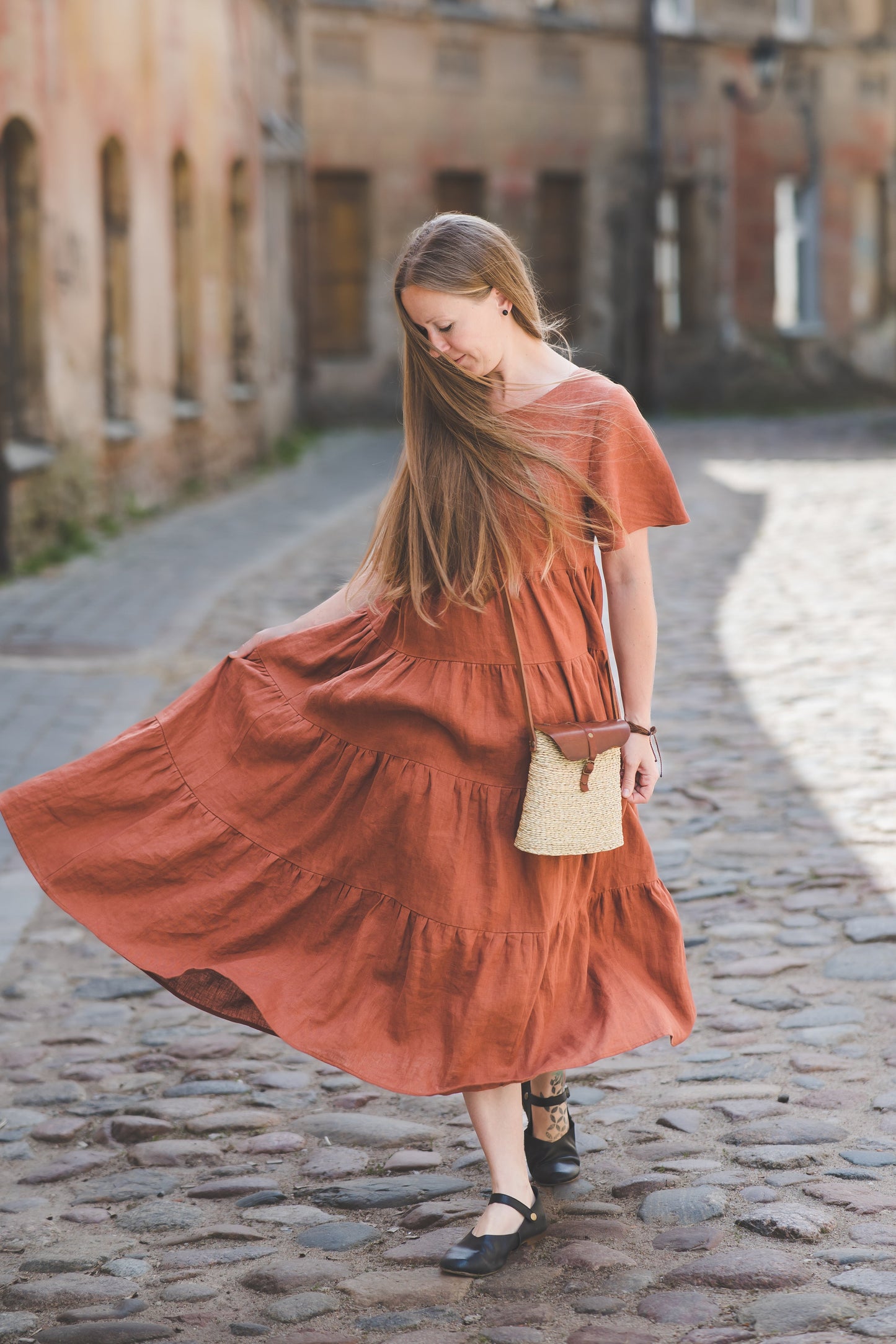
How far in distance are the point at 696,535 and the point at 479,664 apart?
33.3ft

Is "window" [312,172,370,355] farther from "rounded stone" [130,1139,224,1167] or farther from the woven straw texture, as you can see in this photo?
the woven straw texture

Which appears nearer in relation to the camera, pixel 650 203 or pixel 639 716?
pixel 639 716

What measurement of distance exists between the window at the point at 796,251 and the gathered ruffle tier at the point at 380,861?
25.5 m

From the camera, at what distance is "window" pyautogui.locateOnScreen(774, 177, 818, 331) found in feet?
90.8

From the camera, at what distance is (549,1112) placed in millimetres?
3215

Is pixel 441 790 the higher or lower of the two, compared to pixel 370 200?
lower

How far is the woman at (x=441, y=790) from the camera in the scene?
2799mm

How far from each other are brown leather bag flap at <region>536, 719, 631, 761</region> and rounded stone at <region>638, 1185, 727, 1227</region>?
0.85 m

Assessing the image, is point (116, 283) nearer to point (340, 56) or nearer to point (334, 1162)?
point (340, 56)

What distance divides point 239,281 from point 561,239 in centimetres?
819

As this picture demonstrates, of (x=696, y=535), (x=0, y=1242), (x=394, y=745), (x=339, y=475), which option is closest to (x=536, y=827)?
(x=394, y=745)

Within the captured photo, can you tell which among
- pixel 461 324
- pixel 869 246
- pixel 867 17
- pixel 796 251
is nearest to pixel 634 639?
pixel 461 324

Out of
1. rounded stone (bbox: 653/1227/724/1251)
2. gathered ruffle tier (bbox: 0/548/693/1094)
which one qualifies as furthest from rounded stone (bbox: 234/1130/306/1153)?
rounded stone (bbox: 653/1227/724/1251)

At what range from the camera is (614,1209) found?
3.12 m
